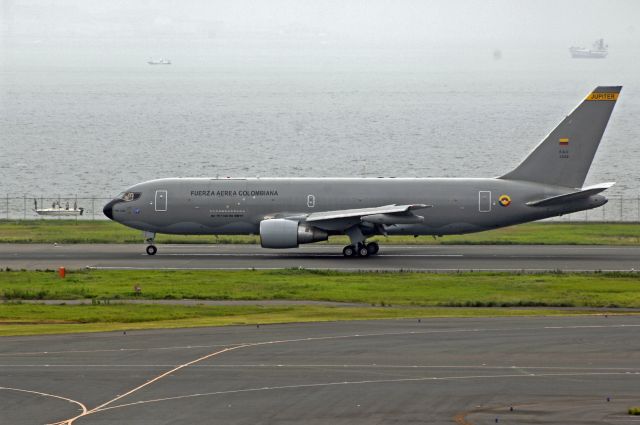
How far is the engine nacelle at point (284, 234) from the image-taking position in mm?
63812

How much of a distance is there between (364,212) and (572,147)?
13.1 meters

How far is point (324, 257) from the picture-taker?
66000 millimetres

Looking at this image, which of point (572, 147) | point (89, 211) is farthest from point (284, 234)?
point (89, 211)

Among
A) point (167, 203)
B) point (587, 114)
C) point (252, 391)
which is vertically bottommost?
point (252, 391)

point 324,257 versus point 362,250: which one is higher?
point 362,250

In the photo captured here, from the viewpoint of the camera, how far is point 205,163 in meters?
160

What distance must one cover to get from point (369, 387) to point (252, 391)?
3248mm

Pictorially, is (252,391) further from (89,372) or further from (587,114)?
(587,114)

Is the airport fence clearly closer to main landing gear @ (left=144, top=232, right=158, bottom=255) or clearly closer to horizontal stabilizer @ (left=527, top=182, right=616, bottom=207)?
main landing gear @ (left=144, top=232, right=158, bottom=255)

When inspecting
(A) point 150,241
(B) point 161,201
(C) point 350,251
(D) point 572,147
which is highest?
(D) point 572,147

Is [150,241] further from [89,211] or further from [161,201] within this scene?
[89,211]

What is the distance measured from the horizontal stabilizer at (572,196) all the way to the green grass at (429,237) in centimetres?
773

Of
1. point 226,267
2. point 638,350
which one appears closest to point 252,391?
point 638,350

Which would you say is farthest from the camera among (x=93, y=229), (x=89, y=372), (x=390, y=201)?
(x=93, y=229)
